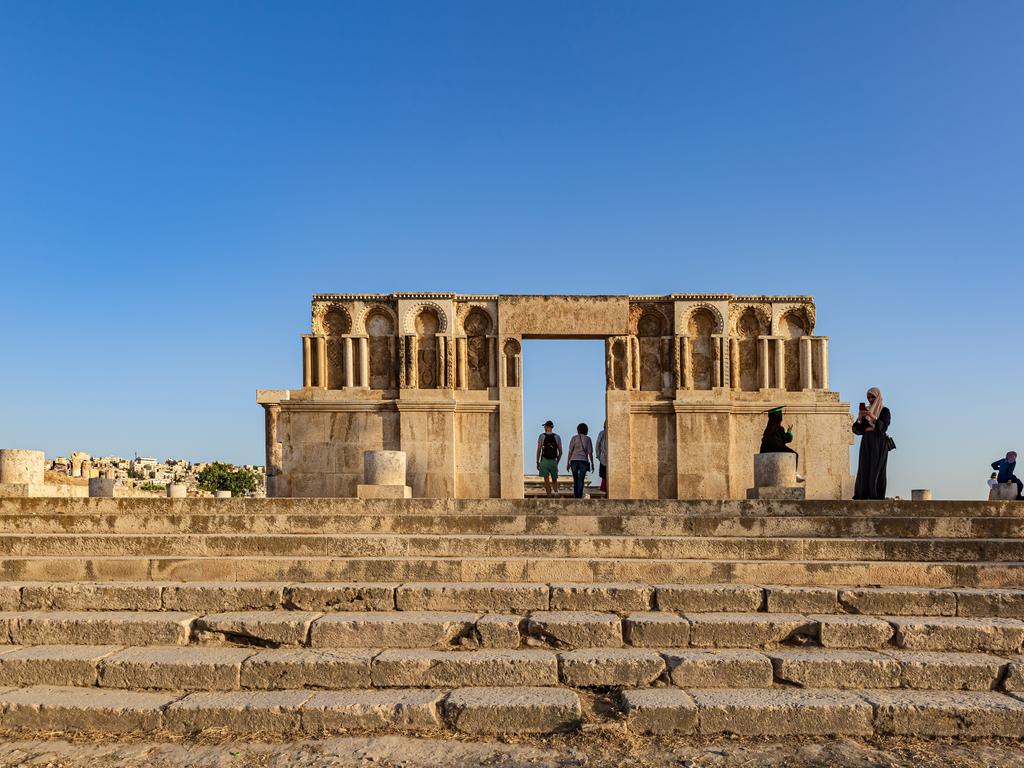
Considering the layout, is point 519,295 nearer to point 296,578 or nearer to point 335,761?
point 296,578

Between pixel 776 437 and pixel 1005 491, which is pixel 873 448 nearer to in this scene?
pixel 776 437

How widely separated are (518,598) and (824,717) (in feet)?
8.59

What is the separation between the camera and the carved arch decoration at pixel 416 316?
15047mm

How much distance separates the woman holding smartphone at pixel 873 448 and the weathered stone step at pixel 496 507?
1.48 m

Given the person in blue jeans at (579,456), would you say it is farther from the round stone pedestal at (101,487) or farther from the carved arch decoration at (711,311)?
the round stone pedestal at (101,487)

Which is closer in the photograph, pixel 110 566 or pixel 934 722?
pixel 934 722

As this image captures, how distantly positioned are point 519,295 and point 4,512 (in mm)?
9591

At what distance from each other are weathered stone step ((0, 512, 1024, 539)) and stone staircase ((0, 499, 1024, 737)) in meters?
0.02

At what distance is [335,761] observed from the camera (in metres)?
4.41

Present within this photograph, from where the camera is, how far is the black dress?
10.2m

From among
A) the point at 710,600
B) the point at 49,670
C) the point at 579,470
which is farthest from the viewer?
the point at 579,470

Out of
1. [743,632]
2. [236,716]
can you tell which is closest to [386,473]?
[236,716]

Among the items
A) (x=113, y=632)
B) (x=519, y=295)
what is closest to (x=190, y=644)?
(x=113, y=632)

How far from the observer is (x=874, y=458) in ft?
33.4
